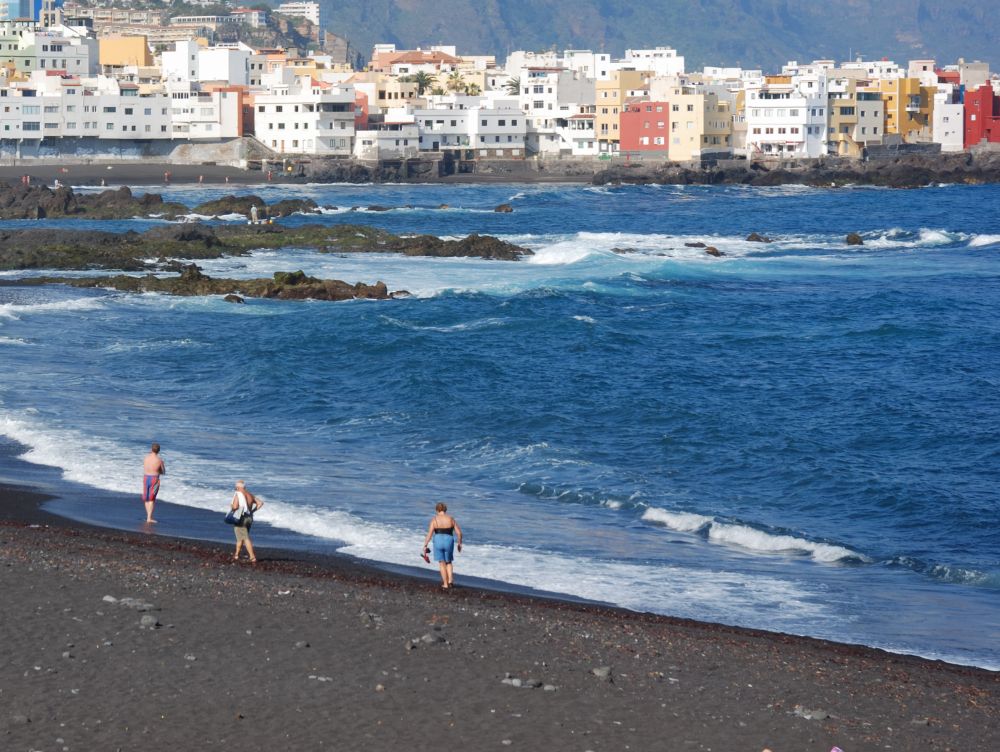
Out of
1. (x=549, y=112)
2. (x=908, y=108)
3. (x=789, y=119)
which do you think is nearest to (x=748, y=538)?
(x=789, y=119)

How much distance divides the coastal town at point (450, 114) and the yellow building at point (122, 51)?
2447 mm

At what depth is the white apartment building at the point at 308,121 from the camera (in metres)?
92.1

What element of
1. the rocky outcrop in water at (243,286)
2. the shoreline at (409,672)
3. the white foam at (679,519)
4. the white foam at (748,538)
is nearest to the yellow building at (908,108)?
the rocky outcrop in water at (243,286)

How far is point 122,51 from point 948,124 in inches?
2435

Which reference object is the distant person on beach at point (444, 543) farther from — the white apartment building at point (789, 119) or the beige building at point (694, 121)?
the white apartment building at point (789, 119)

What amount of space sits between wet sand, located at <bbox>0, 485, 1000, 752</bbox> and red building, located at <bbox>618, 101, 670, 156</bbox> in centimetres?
8403

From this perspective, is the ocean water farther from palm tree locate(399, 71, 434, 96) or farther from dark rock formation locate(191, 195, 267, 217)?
palm tree locate(399, 71, 434, 96)

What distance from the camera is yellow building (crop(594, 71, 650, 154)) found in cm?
9762

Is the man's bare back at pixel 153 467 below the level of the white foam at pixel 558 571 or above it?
above

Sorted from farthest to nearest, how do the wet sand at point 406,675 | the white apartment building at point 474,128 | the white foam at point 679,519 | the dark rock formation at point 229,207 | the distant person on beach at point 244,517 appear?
the white apartment building at point 474,128
the dark rock formation at point 229,207
the white foam at point 679,519
the distant person on beach at point 244,517
the wet sand at point 406,675

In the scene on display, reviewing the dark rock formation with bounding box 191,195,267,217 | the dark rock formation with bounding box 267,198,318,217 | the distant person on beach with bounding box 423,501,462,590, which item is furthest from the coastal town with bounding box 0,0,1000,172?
the distant person on beach with bounding box 423,501,462,590

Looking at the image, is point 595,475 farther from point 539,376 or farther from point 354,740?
point 354,740

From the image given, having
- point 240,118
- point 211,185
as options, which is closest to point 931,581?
point 211,185

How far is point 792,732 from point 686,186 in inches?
3195
